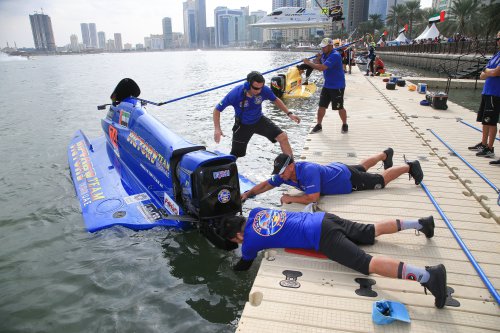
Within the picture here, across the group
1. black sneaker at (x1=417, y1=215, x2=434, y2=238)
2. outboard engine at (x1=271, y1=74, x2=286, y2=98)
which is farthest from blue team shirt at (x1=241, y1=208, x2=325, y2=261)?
outboard engine at (x1=271, y1=74, x2=286, y2=98)

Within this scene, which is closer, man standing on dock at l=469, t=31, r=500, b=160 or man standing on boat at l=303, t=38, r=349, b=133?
man standing on dock at l=469, t=31, r=500, b=160

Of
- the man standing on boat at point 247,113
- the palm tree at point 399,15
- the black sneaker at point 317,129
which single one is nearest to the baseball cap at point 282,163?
the man standing on boat at point 247,113

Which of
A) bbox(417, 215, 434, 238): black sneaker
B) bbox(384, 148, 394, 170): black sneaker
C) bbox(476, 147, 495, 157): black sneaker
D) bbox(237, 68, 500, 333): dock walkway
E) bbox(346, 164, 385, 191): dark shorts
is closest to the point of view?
bbox(237, 68, 500, 333): dock walkway

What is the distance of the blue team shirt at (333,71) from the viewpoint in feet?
26.5

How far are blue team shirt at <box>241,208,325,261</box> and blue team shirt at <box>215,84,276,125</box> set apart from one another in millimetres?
2777

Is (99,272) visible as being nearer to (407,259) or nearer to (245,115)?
(245,115)

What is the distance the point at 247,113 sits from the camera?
6.11 m

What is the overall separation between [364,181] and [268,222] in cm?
229

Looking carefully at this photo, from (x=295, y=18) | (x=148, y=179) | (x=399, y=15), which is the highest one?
(x=295, y=18)

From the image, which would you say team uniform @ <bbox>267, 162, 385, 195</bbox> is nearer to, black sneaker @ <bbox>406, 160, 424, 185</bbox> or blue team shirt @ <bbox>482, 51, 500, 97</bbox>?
black sneaker @ <bbox>406, 160, 424, 185</bbox>

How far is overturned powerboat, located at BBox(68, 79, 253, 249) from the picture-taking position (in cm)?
423

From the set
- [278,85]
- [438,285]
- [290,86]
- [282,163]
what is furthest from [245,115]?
[290,86]

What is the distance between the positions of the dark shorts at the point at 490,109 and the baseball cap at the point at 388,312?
198 inches

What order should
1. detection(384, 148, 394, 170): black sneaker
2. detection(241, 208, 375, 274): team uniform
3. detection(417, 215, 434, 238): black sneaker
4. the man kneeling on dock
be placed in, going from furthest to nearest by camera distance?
detection(384, 148, 394, 170): black sneaker < detection(417, 215, 434, 238): black sneaker < detection(241, 208, 375, 274): team uniform < the man kneeling on dock
